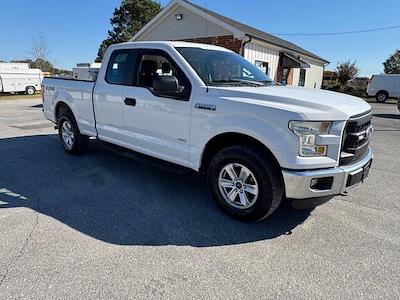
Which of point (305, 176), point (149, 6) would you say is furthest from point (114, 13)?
point (305, 176)

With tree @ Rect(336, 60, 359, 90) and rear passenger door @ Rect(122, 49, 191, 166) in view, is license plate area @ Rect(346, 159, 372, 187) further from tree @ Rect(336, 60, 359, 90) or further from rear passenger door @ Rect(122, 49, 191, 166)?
tree @ Rect(336, 60, 359, 90)

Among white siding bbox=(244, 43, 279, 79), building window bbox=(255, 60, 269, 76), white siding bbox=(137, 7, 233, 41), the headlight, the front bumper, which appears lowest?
the front bumper

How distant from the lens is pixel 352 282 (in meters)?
2.58

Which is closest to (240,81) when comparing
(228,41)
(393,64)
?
(228,41)

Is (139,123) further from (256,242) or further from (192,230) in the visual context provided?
(256,242)

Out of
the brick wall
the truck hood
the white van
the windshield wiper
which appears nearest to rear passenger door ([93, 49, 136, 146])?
the windshield wiper

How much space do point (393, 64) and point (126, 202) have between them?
51037 mm

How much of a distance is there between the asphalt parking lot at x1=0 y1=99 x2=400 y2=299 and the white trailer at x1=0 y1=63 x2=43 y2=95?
23.6 meters

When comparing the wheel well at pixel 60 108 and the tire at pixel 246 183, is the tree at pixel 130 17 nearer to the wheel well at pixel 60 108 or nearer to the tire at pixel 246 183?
the wheel well at pixel 60 108

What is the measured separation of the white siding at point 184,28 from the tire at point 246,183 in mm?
11998

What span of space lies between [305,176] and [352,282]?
38.4 inches

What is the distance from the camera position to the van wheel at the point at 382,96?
26188 mm

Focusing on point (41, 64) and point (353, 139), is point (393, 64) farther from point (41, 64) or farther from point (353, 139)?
point (41, 64)

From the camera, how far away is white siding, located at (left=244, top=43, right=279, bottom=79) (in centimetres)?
1476
